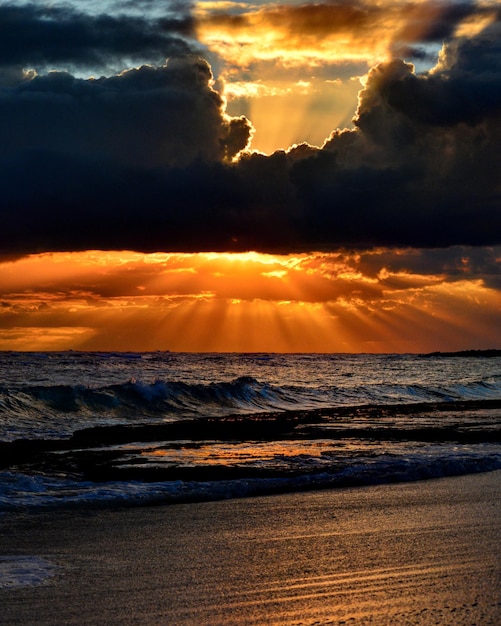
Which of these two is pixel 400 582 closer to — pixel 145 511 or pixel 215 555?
pixel 215 555

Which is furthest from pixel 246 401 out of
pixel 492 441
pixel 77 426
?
pixel 492 441

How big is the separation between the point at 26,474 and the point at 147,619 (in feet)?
29.8

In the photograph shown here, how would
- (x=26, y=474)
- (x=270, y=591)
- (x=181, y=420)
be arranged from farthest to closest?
(x=181, y=420), (x=26, y=474), (x=270, y=591)

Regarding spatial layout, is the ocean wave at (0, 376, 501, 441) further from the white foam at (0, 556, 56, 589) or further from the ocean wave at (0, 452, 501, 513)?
the white foam at (0, 556, 56, 589)

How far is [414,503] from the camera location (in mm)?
11617

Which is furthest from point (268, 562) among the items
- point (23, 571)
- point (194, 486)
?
point (194, 486)

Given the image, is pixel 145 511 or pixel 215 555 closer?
pixel 215 555

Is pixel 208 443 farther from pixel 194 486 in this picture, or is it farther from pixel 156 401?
pixel 156 401

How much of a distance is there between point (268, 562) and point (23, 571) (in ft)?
8.45

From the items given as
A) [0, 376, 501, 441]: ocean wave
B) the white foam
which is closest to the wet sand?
the white foam

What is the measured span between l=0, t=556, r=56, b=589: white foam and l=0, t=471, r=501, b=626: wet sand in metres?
0.12

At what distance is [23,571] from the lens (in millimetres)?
7832

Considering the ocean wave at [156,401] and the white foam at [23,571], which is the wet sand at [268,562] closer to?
the white foam at [23,571]

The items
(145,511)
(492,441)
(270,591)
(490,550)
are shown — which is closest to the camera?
(270,591)
